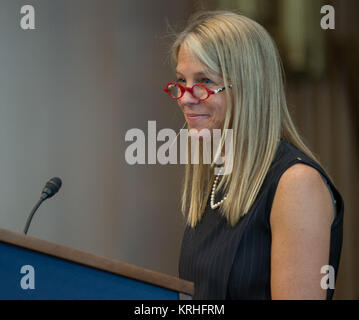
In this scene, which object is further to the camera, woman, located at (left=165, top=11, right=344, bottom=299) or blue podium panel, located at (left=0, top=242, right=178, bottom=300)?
woman, located at (left=165, top=11, right=344, bottom=299)

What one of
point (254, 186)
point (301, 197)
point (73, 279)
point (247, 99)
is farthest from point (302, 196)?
point (73, 279)

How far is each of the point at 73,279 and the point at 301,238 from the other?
0.50m

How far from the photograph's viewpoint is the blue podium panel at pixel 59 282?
118 cm

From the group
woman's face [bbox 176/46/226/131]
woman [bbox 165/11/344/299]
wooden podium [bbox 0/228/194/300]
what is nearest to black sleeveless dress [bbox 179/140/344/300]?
woman [bbox 165/11/344/299]

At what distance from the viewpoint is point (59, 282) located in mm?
1183

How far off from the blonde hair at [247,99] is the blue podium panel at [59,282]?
18.5 inches

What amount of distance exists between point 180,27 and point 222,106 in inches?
82.5

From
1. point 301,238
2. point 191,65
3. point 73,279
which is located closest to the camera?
point 73,279

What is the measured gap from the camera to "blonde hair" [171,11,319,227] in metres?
1.58

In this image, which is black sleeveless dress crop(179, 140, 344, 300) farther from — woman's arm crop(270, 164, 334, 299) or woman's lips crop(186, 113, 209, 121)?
woman's lips crop(186, 113, 209, 121)

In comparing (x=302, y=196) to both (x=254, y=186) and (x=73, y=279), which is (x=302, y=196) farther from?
(x=73, y=279)

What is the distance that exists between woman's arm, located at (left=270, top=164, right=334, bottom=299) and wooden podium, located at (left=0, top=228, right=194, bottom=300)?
1.03 ft

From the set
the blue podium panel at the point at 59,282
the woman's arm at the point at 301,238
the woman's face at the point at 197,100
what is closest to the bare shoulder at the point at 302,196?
the woman's arm at the point at 301,238
